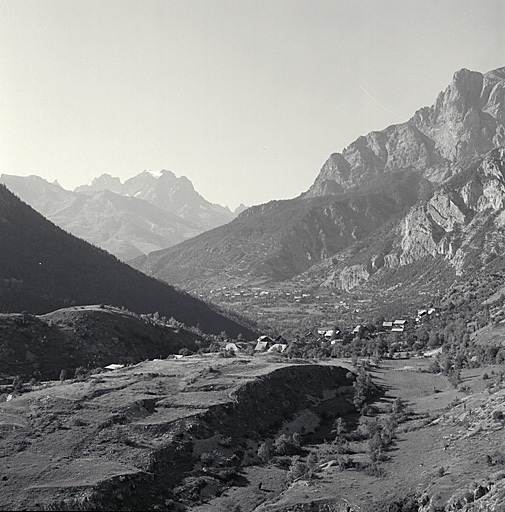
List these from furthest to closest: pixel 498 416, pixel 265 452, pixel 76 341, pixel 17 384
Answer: pixel 76 341
pixel 17 384
pixel 498 416
pixel 265 452

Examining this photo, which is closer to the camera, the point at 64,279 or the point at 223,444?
the point at 223,444

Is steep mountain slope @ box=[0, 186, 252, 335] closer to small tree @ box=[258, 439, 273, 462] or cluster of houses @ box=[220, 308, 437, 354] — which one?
cluster of houses @ box=[220, 308, 437, 354]

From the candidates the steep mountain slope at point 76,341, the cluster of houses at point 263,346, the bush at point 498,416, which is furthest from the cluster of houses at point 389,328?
the bush at point 498,416

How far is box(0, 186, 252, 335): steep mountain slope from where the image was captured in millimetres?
123312

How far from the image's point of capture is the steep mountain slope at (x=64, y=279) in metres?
123

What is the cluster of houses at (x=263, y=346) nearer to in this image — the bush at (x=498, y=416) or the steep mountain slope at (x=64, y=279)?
the steep mountain slope at (x=64, y=279)

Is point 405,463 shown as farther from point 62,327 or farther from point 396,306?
point 396,306

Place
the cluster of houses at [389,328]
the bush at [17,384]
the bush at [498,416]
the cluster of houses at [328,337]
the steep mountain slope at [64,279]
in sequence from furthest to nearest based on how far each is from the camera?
the cluster of houses at [389,328] → the steep mountain slope at [64,279] → the cluster of houses at [328,337] → the bush at [17,384] → the bush at [498,416]

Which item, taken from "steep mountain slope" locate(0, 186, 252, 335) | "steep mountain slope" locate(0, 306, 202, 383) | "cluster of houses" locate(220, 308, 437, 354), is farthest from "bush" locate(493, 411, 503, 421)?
"steep mountain slope" locate(0, 186, 252, 335)

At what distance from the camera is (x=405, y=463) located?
145 ft

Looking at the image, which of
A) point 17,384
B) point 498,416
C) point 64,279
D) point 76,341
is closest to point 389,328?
point 76,341

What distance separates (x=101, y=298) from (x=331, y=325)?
75.1 meters

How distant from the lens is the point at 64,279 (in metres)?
137

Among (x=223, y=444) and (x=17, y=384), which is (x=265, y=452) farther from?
(x=17, y=384)
